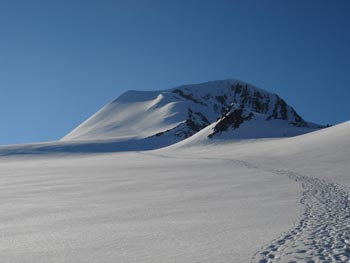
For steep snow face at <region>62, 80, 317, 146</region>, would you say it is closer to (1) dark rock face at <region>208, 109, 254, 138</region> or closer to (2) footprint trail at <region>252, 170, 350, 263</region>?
(1) dark rock face at <region>208, 109, 254, 138</region>

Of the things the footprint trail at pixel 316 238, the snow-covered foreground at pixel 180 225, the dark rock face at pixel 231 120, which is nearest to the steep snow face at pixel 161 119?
the dark rock face at pixel 231 120

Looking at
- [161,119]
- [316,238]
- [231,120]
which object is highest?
[161,119]

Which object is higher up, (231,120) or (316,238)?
(231,120)

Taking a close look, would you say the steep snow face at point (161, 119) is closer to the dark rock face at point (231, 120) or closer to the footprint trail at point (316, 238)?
the dark rock face at point (231, 120)

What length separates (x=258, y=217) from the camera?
28.6 ft

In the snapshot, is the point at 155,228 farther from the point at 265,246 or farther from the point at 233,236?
the point at 265,246

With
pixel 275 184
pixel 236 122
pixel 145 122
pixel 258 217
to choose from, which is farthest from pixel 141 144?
pixel 258 217

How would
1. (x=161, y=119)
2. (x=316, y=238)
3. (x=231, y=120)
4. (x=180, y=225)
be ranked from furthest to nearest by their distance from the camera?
(x=161, y=119)
(x=231, y=120)
(x=180, y=225)
(x=316, y=238)

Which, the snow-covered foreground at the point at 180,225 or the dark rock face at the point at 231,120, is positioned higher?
the dark rock face at the point at 231,120

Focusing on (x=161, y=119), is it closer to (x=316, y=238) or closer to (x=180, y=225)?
(x=180, y=225)

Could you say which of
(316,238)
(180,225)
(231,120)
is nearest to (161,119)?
(231,120)

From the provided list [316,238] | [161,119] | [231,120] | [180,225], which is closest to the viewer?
[316,238]

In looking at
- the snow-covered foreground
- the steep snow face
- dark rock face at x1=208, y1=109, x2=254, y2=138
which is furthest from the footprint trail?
the steep snow face

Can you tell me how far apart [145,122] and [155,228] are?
140541 millimetres
